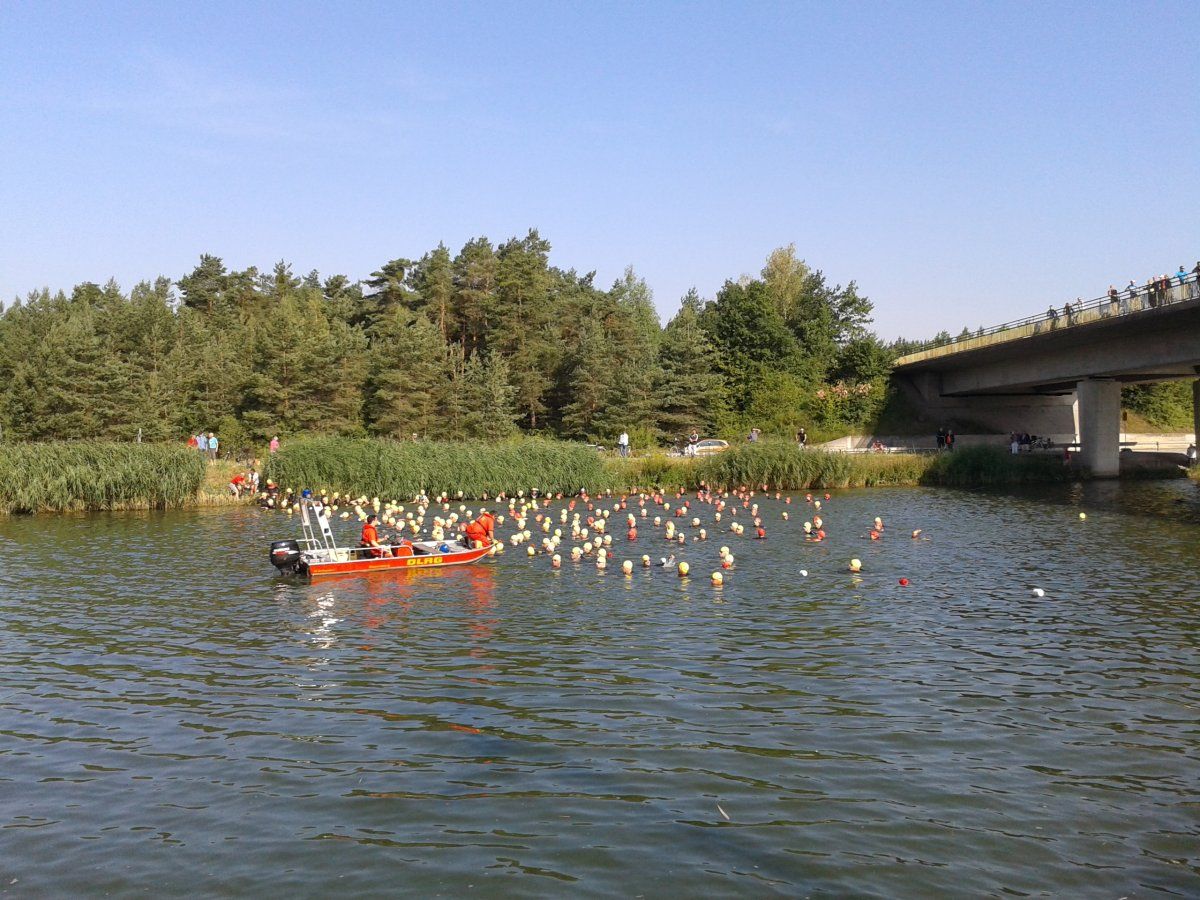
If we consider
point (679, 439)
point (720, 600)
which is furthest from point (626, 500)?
point (679, 439)

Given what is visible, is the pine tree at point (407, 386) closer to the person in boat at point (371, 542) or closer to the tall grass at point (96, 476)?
the tall grass at point (96, 476)

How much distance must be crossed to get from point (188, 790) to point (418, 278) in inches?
3691

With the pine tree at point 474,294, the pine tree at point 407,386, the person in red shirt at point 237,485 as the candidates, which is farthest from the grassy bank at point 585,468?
the pine tree at point 474,294

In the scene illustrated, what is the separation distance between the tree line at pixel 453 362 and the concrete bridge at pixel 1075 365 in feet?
25.7

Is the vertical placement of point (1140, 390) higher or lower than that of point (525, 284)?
lower

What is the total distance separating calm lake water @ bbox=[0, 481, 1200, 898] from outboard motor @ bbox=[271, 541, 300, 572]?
2.95 feet

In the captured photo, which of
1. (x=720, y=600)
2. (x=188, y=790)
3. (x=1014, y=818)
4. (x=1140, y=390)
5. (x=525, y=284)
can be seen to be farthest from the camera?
(x=1140, y=390)

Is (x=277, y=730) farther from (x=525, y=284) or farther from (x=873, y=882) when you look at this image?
(x=525, y=284)

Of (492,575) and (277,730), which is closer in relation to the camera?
(277,730)

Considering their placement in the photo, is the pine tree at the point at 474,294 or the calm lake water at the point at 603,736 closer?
the calm lake water at the point at 603,736

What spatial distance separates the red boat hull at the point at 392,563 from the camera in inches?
1011

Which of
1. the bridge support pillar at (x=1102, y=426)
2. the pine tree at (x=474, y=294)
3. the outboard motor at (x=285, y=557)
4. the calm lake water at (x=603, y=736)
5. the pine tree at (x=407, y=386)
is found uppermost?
the pine tree at (x=474, y=294)

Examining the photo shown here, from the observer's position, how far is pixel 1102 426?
58.9 meters

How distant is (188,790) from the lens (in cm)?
1134
